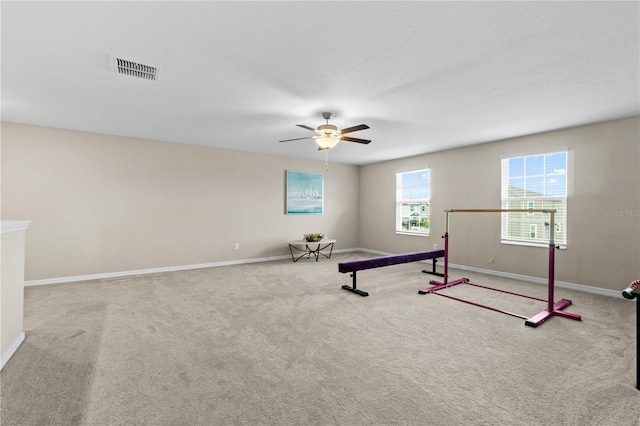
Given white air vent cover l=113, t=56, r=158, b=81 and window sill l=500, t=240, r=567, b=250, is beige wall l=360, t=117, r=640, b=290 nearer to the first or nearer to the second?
window sill l=500, t=240, r=567, b=250

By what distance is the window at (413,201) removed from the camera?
249 inches

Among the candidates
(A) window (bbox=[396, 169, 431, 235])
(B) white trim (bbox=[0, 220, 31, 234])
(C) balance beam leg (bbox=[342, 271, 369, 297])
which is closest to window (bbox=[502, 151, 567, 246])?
(A) window (bbox=[396, 169, 431, 235])

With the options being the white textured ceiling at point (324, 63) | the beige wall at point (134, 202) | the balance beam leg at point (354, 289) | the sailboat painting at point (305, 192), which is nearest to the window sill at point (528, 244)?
the white textured ceiling at point (324, 63)

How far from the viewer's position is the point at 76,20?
193cm

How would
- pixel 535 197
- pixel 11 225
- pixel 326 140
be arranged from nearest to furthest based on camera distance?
pixel 11 225, pixel 326 140, pixel 535 197

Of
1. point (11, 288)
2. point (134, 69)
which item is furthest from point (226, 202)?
point (11, 288)

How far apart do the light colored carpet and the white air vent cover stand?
243 cm

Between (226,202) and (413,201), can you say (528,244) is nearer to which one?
(413,201)

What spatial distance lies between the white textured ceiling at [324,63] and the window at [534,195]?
Answer: 2.13 feet

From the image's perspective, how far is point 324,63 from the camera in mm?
2473

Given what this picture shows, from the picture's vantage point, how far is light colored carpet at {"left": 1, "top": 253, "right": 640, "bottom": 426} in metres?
1.66

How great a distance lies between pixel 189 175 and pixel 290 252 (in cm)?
276

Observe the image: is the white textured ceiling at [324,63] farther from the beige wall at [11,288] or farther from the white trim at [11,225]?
the beige wall at [11,288]

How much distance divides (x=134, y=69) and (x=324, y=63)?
1724 millimetres
